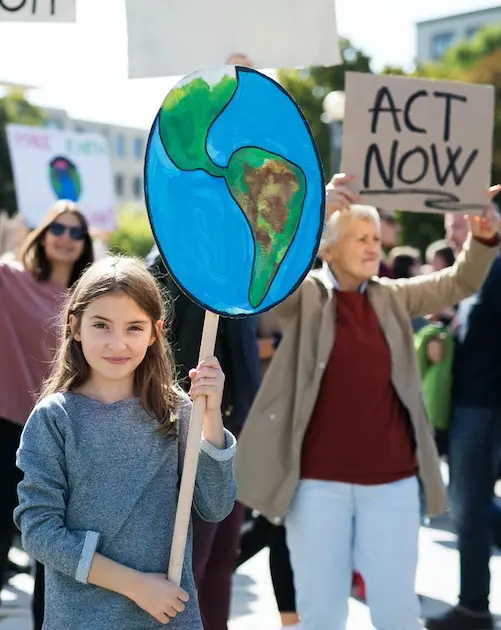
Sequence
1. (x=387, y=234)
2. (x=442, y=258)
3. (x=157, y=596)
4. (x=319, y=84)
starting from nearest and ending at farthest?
(x=157, y=596)
(x=387, y=234)
(x=442, y=258)
(x=319, y=84)

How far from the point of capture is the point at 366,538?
3.97m

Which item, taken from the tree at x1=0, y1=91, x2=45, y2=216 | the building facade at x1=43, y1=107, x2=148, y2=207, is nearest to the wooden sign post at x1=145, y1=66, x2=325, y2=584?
the tree at x1=0, y1=91, x2=45, y2=216

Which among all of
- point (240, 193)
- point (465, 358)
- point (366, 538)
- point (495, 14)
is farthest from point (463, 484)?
point (495, 14)

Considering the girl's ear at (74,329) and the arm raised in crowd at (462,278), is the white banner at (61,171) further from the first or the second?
the girl's ear at (74,329)

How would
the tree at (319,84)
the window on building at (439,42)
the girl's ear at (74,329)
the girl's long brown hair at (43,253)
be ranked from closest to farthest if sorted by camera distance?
1. the girl's ear at (74,329)
2. the girl's long brown hair at (43,253)
3. the tree at (319,84)
4. the window on building at (439,42)

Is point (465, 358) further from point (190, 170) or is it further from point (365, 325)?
point (190, 170)

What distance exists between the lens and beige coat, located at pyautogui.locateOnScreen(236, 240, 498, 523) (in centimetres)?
407

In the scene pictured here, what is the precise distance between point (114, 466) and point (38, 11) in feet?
7.01

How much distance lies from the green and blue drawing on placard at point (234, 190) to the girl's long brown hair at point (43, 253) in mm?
1937

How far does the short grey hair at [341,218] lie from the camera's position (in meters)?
4.22

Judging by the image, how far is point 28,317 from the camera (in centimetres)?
453

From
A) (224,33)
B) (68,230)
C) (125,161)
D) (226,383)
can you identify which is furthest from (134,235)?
(224,33)

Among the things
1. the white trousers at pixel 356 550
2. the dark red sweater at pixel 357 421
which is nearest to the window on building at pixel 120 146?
the dark red sweater at pixel 357 421

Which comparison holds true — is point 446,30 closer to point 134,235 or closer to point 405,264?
point 134,235
